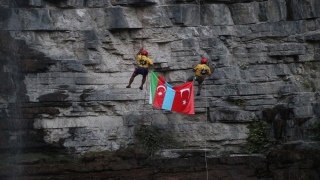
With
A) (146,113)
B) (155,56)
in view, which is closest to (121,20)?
(155,56)

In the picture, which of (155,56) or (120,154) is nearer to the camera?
(120,154)

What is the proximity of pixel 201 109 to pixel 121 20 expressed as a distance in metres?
4.29

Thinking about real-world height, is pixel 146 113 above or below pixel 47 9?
below

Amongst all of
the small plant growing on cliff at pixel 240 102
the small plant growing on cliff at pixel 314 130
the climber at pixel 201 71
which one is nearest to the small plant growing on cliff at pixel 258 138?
the small plant growing on cliff at pixel 240 102

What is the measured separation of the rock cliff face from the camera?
→ 20.9 m

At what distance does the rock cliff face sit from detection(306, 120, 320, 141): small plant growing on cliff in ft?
0.60

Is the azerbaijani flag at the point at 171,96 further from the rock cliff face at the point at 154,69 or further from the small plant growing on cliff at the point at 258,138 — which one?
the small plant growing on cliff at the point at 258,138

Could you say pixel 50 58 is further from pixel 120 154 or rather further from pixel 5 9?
pixel 120 154

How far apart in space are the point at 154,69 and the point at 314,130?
6.04 metres

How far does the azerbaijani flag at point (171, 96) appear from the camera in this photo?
19.1m

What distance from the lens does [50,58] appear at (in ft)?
70.1

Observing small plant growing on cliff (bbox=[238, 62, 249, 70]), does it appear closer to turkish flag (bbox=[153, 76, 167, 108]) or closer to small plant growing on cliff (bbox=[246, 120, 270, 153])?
small plant growing on cliff (bbox=[246, 120, 270, 153])

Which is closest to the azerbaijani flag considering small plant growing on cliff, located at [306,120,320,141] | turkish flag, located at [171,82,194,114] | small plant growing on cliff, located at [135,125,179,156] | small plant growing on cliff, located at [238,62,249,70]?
turkish flag, located at [171,82,194,114]

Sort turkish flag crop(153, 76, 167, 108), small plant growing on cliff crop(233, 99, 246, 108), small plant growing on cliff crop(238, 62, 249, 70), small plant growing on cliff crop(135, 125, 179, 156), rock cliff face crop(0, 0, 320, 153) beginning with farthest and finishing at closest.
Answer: small plant growing on cliff crop(238, 62, 249, 70) < small plant growing on cliff crop(233, 99, 246, 108) < rock cliff face crop(0, 0, 320, 153) < small plant growing on cliff crop(135, 125, 179, 156) < turkish flag crop(153, 76, 167, 108)
